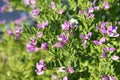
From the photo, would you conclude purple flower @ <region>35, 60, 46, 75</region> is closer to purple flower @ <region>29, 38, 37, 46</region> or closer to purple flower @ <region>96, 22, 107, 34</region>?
purple flower @ <region>29, 38, 37, 46</region>

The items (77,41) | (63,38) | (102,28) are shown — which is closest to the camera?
(63,38)

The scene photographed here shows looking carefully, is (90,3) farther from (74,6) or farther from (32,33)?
(32,33)

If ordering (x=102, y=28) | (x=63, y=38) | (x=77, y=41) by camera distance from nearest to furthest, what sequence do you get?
(x=63, y=38) → (x=102, y=28) → (x=77, y=41)

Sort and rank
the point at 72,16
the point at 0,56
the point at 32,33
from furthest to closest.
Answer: the point at 0,56 → the point at 72,16 → the point at 32,33

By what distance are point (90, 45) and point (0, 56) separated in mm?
5174

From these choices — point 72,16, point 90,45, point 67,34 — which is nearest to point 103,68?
point 90,45

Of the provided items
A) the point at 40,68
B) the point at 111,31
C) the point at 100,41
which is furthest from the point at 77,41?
the point at 40,68

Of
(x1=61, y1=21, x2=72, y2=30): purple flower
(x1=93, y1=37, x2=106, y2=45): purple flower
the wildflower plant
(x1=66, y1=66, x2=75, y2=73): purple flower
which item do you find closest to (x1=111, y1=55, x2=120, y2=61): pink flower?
the wildflower plant

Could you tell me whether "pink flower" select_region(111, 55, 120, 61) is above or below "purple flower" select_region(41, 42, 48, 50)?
below

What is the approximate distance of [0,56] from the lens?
362 inches

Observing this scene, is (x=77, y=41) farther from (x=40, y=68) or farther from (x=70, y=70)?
(x=40, y=68)

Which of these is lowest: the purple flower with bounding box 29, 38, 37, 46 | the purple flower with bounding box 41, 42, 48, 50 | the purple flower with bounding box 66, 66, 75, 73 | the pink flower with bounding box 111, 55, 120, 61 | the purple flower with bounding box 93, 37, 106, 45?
the purple flower with bounding box 66, 66, 75, 73

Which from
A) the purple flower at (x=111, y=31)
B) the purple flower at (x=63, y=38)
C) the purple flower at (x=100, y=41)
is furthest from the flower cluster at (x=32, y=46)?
the purple flower at (x=111, y=31)

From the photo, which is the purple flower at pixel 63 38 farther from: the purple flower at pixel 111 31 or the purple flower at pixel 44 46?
the purple flower at pixel 111 31
